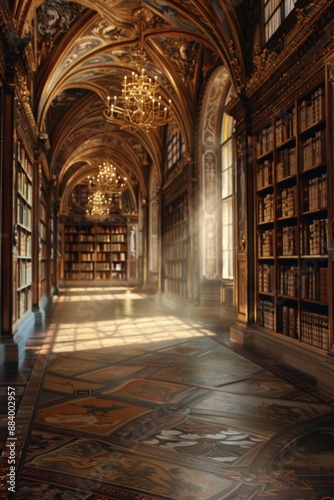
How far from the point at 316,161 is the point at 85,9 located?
23.0 ft

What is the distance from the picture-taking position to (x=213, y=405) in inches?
158

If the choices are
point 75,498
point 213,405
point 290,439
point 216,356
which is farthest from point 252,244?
point 75,498

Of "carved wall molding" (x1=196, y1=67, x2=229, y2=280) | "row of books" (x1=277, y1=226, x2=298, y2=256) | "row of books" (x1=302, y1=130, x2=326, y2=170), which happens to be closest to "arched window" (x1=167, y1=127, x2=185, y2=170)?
"carved wall molding" (x1=196, y1=67, x2=229, y2=280)

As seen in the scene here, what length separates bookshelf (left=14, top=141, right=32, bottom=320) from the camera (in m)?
7.70

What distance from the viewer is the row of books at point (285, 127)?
579cm

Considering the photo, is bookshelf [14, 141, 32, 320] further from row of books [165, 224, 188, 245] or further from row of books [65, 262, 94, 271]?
row of books [65, 262, 94, 271]

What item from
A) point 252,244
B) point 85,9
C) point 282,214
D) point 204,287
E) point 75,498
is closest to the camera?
point 75,498

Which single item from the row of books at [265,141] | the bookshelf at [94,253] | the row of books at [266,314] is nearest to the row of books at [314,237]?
the row of books at [266,314]

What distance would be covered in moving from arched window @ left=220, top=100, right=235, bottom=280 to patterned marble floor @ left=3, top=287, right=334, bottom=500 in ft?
15.6

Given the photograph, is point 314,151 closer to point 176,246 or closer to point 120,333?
point 120,333

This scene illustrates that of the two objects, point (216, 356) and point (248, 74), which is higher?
point (248, 74)

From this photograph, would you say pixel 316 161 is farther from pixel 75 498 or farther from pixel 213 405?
pixel 75 498

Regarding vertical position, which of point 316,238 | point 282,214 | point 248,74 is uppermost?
point 248,74

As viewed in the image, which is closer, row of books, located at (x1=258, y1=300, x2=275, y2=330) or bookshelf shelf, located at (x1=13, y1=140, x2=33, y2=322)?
row of books, located at (x1=258, y1=300, x2=275, y2=330)
